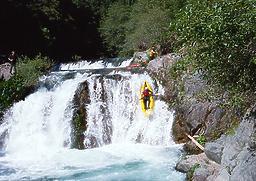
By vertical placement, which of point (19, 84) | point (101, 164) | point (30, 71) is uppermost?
point (30, 71)

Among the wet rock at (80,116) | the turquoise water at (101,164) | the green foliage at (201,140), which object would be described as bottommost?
the turquoise water at (101,164)

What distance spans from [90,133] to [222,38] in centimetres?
816

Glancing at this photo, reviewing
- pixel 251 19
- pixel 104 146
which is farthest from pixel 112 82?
pixel 251 19

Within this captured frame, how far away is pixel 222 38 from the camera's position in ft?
25.3

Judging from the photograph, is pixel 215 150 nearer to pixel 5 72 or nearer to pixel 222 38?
pixel 222 38

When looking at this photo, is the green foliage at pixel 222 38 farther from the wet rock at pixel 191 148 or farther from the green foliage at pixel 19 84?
the green foliage at pixel 19 84

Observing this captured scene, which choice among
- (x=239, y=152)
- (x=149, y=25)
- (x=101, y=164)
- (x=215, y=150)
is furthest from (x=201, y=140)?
(x=149, y=25)

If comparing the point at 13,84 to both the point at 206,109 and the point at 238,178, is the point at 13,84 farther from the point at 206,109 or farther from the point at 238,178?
the point at 238,178

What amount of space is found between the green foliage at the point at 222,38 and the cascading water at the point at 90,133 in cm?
366

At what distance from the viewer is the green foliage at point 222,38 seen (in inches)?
298

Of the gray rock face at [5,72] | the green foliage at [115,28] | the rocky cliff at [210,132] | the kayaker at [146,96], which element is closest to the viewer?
the rocky cliff at [210,132]

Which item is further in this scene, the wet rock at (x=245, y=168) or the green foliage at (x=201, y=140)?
the green foliage at (x=201, y=140)

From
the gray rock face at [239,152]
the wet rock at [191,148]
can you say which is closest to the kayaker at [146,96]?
the wet rock at [191,148]

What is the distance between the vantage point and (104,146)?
47.4ft
